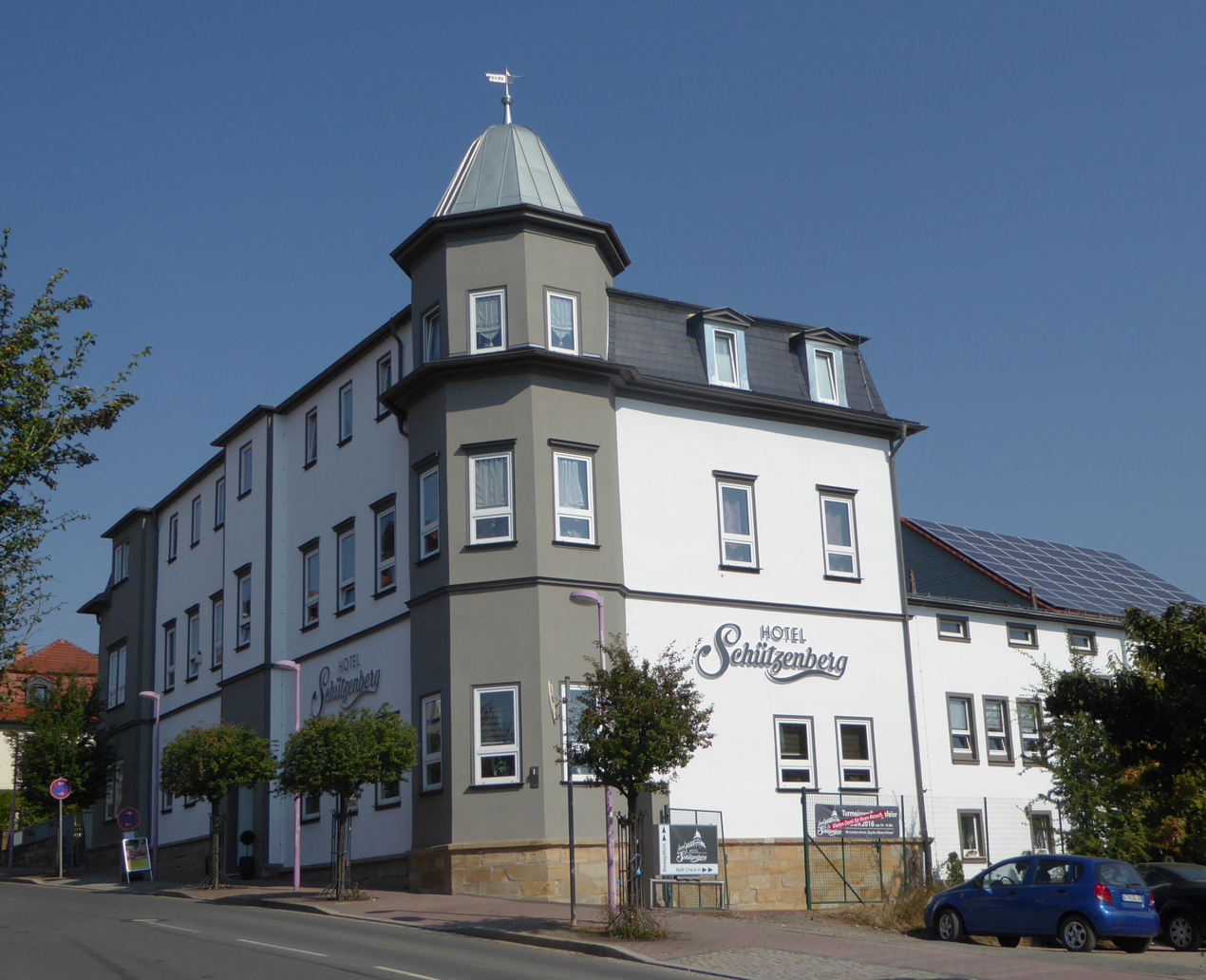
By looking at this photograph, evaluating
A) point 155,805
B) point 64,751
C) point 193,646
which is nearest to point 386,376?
point 193,646

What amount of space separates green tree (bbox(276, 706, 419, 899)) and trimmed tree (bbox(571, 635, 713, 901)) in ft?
18.6

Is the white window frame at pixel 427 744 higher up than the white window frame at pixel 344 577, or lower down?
lower down

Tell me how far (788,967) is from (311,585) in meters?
19.2

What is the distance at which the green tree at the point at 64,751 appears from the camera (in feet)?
145

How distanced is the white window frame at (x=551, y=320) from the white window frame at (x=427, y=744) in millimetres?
7438

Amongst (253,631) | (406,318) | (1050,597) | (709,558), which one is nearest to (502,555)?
(709,558)

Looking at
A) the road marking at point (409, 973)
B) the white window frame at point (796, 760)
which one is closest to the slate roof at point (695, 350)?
the white window frame at point (796, 760)

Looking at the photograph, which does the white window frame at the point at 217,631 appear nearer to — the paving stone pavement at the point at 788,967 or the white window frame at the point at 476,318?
the white window frame at the point at 476,318

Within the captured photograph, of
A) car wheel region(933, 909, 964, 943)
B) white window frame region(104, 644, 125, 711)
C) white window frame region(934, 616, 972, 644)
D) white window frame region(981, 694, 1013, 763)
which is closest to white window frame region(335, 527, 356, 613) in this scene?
white window frame region(934, 616, 972, 644)

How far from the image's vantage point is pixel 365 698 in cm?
2933

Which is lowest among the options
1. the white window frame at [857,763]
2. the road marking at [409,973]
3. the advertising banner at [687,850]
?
the road marking at [409,973]

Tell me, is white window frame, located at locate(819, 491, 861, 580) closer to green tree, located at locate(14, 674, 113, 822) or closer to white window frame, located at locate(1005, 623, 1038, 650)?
white window frame, located at locate(1005, 623, 1038, 650)

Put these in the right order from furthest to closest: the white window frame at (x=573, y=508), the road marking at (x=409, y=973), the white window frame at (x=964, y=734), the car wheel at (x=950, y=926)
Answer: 1. the white window frame at (x=964, y=734)
2. the white window frame at (x=573, y=508)
3. the car wheel at (x=950, y=926)
4. the road marking at (x=409, y=973)

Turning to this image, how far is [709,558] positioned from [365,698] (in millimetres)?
8208
